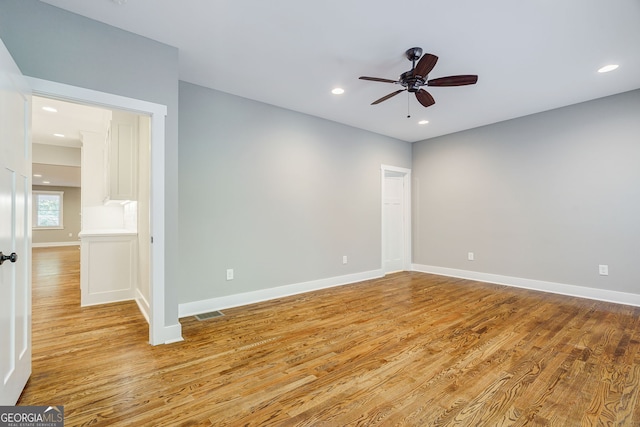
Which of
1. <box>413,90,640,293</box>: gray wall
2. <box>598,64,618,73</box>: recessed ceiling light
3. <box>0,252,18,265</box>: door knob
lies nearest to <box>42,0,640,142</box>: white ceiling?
<box>598,64,618,73</box>: recessed ceiling light

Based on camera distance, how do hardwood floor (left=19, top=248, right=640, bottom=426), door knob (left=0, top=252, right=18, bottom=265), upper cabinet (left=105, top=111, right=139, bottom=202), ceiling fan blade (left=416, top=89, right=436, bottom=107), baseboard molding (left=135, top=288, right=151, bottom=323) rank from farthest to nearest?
1. upper cabinet (left=105, top=111, right=139, bottom=202)
2. baseboard molding (left=135, top=288, right=151, bottom=323)
3. ceiling fan blade (left=416, top=89, right=436, bottom=107)
4. hardwood floor (left=19, top=248, right=640, bottom=426)
5. door knob (left=0, top=252, right=18, bottom=265)

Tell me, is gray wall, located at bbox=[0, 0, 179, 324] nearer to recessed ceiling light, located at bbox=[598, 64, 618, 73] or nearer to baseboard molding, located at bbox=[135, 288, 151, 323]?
baseboard molding, located at bbox=[135, 288, 151, 323]

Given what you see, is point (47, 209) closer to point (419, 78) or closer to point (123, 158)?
point (123, 158)

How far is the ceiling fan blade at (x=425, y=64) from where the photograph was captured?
7.87ft

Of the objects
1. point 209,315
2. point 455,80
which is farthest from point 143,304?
point 455,80

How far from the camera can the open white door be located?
1.50 metres

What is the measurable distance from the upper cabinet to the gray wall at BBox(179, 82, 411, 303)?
0.99 m

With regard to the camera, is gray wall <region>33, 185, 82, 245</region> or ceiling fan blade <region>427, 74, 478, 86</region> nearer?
ceiling fan blade <region>427, 74, 478, 86</region>

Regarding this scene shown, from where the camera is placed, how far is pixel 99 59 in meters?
2.37

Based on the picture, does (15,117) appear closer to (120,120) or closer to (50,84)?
(50,84)

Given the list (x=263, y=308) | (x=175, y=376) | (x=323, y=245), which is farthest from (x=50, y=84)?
(x=323, y=245)

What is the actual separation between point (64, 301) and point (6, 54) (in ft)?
11.2

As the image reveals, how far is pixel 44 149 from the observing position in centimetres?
662

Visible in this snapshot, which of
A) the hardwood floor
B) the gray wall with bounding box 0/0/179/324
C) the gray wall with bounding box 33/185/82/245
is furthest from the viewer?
the gray wall with bounding box 33/185/82/245
